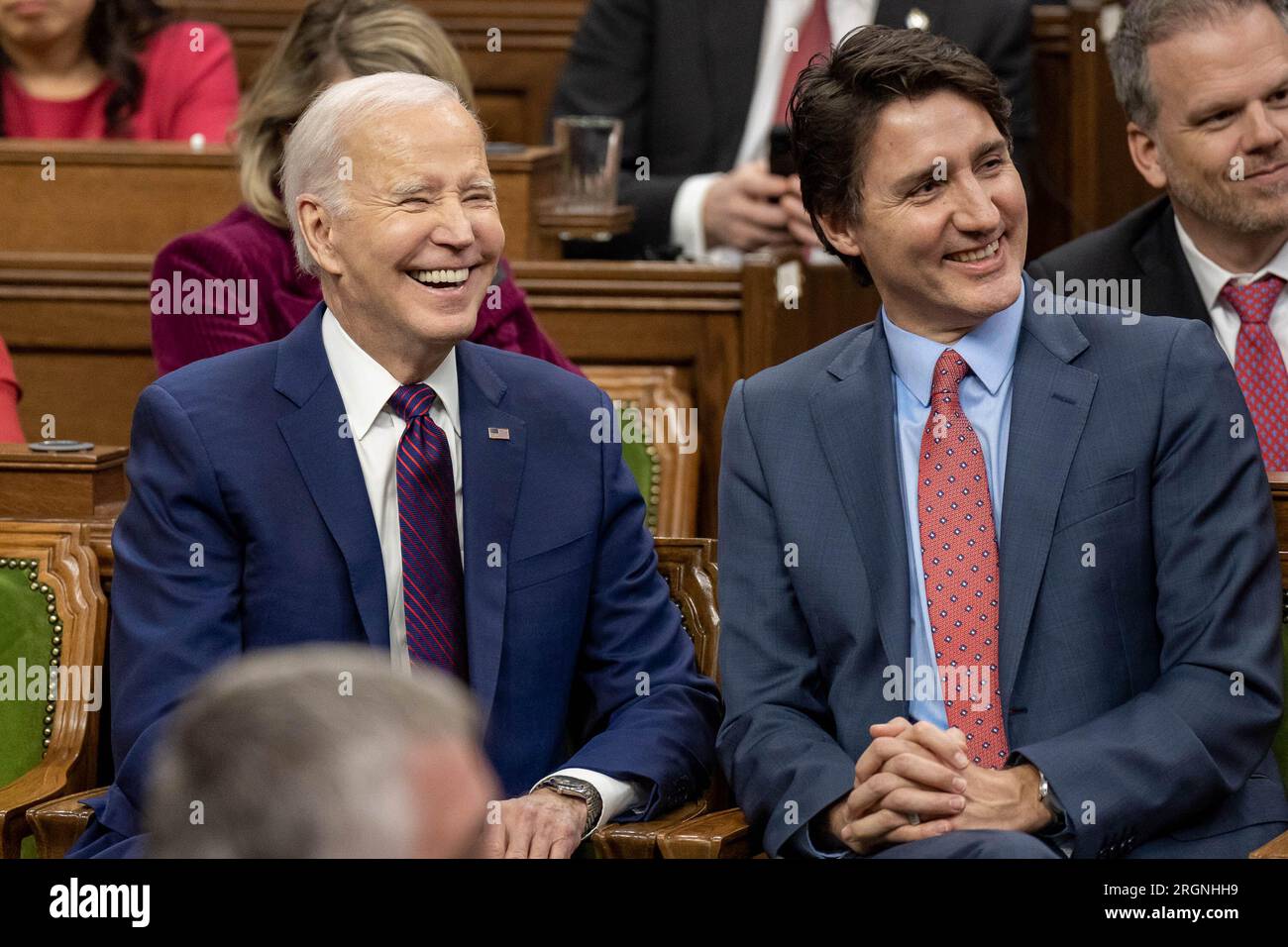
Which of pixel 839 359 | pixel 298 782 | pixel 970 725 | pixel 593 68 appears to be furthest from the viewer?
pixel 593 68

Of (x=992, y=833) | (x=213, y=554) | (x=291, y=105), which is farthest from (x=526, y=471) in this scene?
(x=291, y=105)

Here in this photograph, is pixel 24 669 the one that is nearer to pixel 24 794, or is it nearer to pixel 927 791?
pixel 24 794

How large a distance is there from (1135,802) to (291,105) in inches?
73.1

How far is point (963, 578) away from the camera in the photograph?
2338mm

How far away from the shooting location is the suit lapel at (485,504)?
7.94ft

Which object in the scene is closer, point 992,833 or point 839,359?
point 992,833

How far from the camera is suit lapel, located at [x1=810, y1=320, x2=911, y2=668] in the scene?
2336 mm

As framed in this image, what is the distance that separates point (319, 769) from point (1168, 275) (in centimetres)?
235

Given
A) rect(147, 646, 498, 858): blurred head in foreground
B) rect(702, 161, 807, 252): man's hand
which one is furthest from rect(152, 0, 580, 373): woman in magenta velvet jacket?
rect(147, 646, 498, 858): blurred head in foreground

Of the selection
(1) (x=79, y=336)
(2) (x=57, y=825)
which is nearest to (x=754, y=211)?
(1) (x=79, y=336)

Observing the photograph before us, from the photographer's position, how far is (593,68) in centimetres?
458

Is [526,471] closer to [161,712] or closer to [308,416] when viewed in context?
[308,416]

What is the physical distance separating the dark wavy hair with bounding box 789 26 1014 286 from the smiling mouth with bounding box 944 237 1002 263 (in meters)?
0.15

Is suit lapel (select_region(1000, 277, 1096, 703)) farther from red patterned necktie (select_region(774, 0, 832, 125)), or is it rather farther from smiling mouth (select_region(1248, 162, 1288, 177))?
red patterned necktie (select_region(774, 0, 832, 125))
